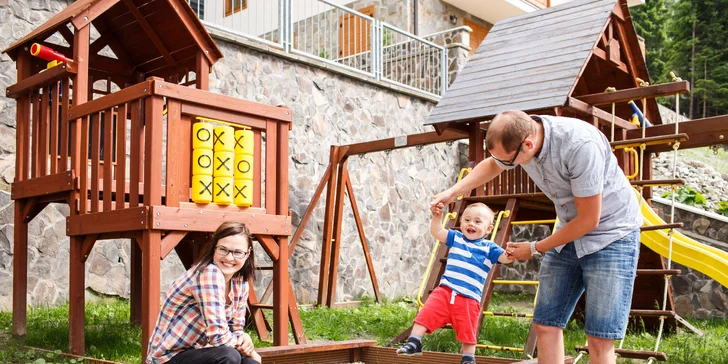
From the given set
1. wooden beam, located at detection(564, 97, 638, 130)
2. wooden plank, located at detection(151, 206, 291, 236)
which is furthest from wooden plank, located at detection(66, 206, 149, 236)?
wooden beam, located at detection(564, 97, 638, 130)

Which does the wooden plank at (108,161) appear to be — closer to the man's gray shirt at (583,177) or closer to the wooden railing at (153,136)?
the wooden railing at (153,136)

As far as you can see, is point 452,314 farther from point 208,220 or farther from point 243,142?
point 243,142

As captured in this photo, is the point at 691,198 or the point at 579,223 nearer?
the point at 579,223

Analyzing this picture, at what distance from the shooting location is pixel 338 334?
26.9 feet

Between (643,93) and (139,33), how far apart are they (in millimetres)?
5002

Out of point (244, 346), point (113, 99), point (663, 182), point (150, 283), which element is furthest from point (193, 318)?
point (663, 182)

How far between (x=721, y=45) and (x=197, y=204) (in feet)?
109

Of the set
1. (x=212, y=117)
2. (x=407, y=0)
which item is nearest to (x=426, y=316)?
(x=212, y=117)

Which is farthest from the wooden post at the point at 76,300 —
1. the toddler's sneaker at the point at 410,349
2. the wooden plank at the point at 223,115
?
the toddler's sneaker at the point at 410,349

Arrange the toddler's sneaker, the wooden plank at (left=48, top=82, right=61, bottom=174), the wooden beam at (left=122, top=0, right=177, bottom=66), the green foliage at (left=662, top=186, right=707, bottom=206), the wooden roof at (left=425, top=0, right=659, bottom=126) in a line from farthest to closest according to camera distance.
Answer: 1. the green foliage at (left=662, top=186, right=707, bottom=206)
2. the wooden roof at (left=425, top=0, right=659, bottom=126)
3. the wooden beam at (left=122, top=0, right=177, bottom=66)
4. the wooden plank at (left=48, top=82, right=61, bottom=174)
5. the toddler's sneaker

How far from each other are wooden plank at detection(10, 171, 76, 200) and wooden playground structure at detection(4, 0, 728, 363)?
0.02 m

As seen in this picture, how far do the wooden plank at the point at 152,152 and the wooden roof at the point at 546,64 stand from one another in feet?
12.0

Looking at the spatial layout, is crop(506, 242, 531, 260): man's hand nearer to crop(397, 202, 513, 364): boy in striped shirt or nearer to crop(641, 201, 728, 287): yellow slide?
crop(397, 202, 513, 364): boy in striped shirt

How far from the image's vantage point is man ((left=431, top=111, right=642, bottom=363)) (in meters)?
3.70
